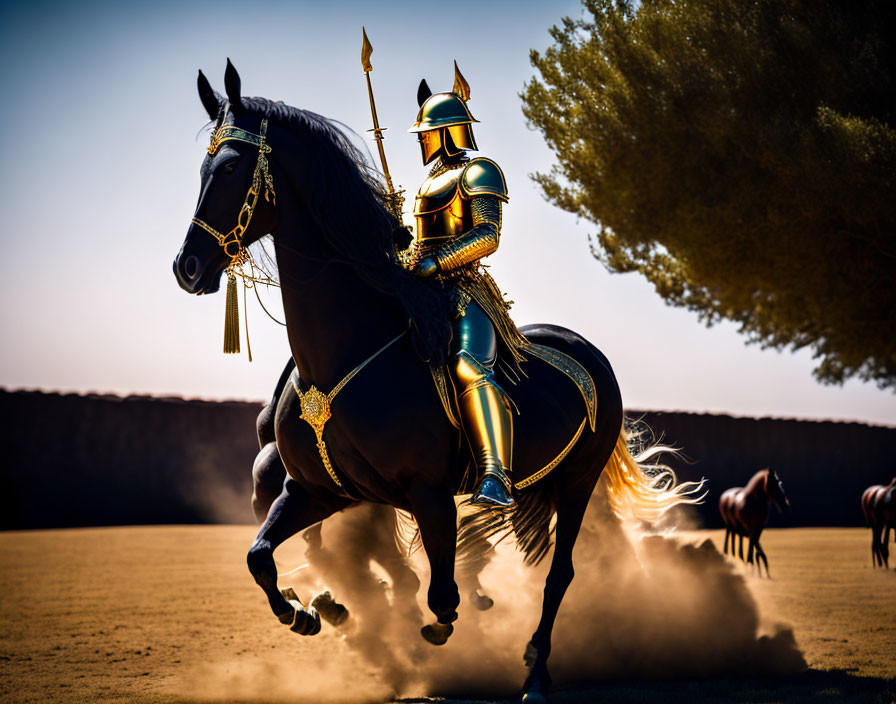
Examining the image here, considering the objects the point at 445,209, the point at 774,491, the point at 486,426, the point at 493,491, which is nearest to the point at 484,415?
the point at 486,426

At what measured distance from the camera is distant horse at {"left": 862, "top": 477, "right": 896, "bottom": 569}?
37.4 ft

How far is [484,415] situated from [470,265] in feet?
3.04

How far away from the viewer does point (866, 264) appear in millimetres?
13867

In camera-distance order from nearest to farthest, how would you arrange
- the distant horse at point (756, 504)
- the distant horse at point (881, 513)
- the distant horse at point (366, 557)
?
the distant horse at point (366, 557) < the distant horse at point (881, 513) < the distant horse at point (756, 504)

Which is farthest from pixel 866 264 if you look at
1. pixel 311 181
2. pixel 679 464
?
pixel 311 181

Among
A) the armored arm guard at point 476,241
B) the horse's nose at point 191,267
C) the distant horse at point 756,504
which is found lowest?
the distant horse at point 756,504

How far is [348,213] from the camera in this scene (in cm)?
432

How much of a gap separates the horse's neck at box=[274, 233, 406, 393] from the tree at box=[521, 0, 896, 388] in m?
9.59

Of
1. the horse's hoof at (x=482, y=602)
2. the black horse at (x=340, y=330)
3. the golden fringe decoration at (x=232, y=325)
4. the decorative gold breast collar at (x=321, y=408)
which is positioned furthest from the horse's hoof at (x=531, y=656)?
the golden fringe decoration at (x=232, y=325)

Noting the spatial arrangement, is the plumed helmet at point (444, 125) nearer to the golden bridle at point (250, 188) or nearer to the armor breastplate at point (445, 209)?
the armor breastplate at point (445, 209)

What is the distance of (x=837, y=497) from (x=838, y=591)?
15.3m

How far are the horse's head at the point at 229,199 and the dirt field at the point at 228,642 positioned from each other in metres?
2.51

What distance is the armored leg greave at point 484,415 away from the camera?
166 inches

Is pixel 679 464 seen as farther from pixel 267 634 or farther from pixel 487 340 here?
pixel 487 340
